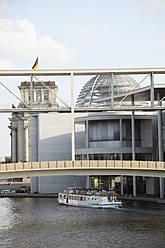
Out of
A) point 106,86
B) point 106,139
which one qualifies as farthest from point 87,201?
point 106,86

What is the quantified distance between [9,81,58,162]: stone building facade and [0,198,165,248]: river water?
358 feet

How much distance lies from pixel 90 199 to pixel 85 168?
24.3 meters

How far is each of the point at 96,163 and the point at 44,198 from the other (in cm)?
4109

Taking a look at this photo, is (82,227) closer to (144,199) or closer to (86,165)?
(86,165)

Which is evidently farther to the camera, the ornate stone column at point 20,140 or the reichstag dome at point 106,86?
the ornate stone column at point 20,140

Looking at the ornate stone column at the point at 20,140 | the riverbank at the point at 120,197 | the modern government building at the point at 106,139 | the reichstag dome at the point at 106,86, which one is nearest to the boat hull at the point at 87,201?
the riverbank at the point at 120,197

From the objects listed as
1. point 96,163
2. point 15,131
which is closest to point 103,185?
point 96,163

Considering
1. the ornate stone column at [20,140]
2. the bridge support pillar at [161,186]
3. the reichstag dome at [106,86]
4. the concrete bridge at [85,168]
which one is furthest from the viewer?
the ornate stone column at [20,140]

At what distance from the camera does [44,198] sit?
282 feet

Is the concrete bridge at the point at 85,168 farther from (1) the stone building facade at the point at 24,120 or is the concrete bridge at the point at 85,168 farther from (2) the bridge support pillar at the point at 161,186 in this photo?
(1) the stone building facade at the point at 24,120

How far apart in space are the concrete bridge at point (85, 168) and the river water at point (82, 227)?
234 inches

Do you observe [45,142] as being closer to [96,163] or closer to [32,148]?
[32,148]

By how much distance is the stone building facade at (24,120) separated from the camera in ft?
569

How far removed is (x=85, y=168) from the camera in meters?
46.9
